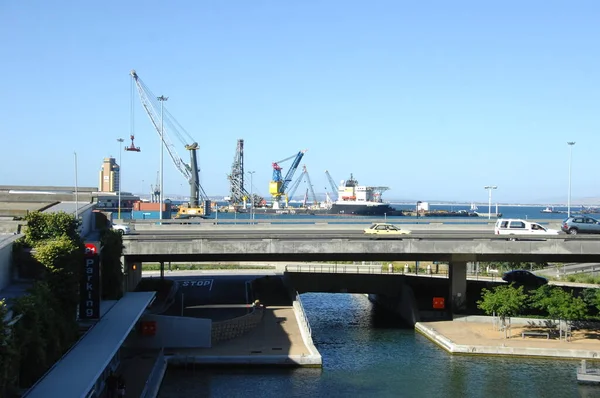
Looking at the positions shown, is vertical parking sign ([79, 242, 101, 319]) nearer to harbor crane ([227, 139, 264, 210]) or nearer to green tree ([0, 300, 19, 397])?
green tree ([0, 300, 19, 397])

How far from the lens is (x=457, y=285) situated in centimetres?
3691

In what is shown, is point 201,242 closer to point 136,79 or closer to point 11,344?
point 11,344

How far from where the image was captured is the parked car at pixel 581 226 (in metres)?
40.3

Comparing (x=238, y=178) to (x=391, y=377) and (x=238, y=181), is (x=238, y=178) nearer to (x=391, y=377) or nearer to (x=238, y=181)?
(x=238, y=181)

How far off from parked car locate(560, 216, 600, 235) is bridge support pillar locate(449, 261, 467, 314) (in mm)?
8604

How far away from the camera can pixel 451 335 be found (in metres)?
32.6

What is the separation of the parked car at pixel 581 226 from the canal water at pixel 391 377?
1403cm

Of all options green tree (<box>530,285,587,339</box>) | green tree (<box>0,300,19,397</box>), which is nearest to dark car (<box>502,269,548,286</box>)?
green tree (<box>530,285,587,339</box>)

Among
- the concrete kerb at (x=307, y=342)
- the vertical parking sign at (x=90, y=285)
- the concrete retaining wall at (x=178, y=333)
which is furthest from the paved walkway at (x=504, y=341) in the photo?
the vertical parking sign at (x=90, y=285)

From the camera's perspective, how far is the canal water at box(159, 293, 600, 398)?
24703 millimetres

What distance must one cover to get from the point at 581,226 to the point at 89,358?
32001mm

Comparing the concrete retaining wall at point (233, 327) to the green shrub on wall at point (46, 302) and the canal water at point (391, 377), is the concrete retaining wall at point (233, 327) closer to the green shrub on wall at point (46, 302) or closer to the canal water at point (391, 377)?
the canal water at point (391, 377)

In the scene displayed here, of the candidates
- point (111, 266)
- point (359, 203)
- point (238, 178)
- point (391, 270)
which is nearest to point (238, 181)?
point (238, 178)

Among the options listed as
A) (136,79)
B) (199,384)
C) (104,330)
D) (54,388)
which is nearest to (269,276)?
(199,384)
